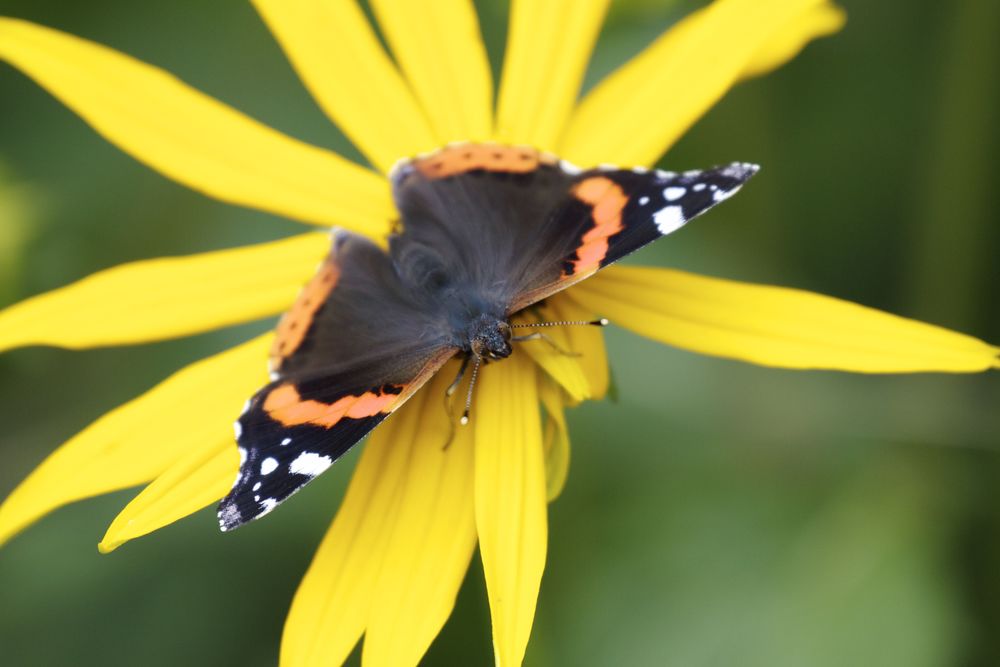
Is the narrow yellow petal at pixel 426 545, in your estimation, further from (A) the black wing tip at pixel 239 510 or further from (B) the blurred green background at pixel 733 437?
(B) the blurred green background at pixel 733 437

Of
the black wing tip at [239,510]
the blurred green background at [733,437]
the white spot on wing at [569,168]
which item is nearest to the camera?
the black wing tip at [239,510]

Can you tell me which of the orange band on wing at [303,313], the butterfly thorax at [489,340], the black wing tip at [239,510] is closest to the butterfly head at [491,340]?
the butterfly thorax at [489,340]

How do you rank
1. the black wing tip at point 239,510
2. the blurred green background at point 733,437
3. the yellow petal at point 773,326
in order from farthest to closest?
the blurred green background at point 733,437
the yellow petal at point 773,326
the black wing tip at point 239,510

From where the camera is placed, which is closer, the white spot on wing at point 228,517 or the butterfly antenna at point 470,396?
the white spot on wing at point 228,517

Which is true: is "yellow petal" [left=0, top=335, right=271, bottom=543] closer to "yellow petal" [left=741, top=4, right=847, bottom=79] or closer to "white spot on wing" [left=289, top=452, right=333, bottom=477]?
"white spot on wing" [left=289, top=452, right=333, bottom=477]

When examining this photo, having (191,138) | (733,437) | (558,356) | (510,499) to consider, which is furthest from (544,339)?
(733,437)

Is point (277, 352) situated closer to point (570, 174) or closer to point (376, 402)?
point (376, 402)

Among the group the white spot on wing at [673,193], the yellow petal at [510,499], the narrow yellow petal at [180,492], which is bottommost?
the yellow petal at [510,499]
